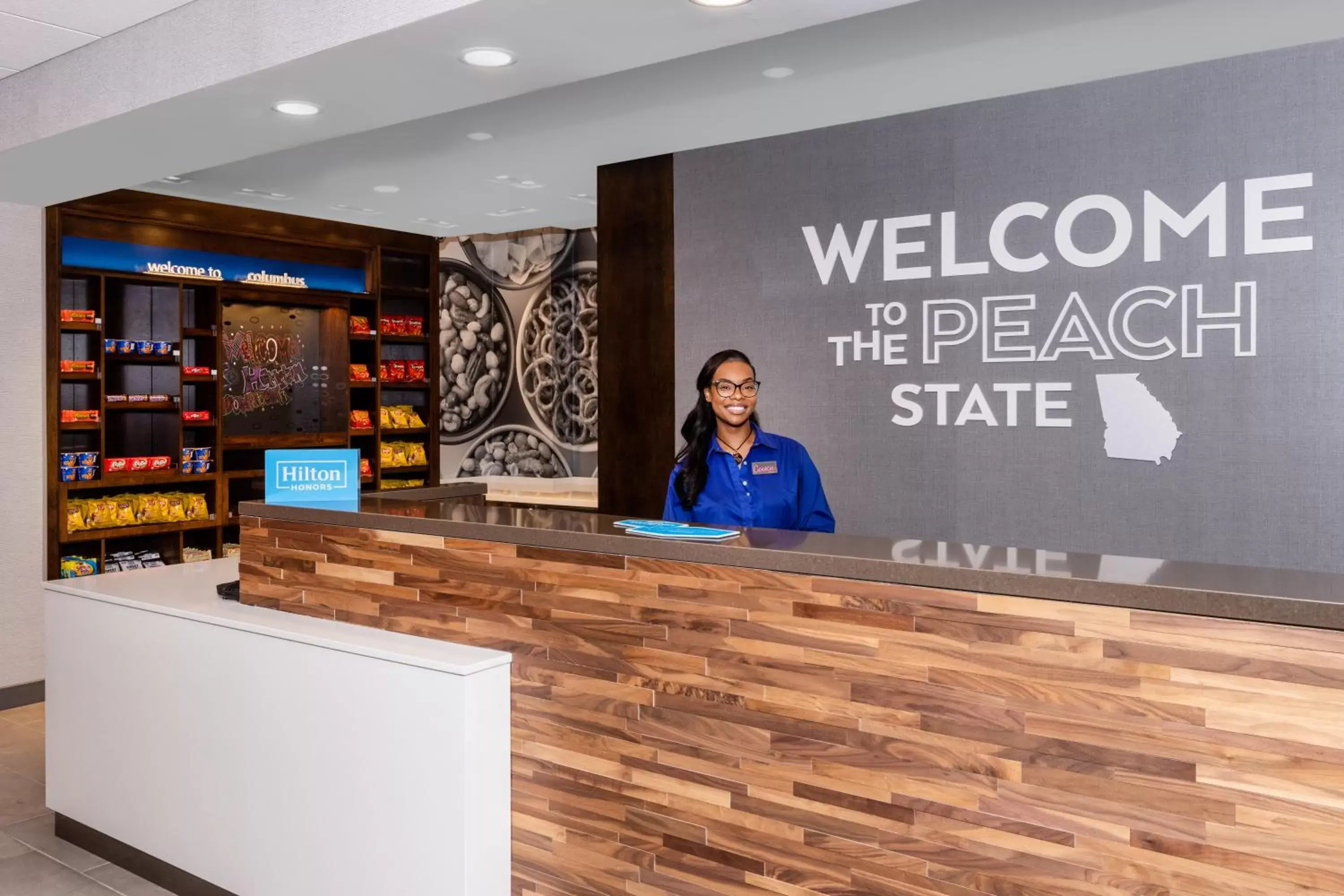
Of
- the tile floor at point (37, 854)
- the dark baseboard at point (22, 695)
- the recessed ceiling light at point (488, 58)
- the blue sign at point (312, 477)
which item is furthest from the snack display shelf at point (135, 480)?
the recessed ceiling light at point (488, 58)

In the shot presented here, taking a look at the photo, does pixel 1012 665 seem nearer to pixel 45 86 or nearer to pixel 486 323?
pixel 45 86

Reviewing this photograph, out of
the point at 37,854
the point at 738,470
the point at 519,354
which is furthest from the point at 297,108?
the point at 519,354

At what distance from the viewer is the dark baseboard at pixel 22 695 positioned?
5.39 meters

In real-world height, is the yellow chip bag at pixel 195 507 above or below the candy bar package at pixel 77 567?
above

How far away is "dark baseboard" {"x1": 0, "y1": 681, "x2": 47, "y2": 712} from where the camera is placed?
→ 17.7 feet

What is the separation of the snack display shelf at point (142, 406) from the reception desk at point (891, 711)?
396 centimetres

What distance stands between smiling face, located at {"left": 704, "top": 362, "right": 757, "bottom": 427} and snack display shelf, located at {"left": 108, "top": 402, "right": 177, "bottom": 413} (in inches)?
173

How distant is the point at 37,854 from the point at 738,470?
115 inches

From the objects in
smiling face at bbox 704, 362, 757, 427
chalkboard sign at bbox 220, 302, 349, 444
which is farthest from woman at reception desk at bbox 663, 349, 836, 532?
chalkboard sign at bbox 220, 302, 349, 444

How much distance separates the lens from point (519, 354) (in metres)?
8.16

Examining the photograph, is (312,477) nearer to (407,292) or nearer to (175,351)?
(175,351)

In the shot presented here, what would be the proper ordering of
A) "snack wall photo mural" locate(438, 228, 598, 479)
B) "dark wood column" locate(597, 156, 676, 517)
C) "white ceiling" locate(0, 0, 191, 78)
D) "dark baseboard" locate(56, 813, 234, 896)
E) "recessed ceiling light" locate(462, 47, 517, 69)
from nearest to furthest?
"recessed ceiling light" locate(462, 47, 517, 69)
"dark baseboard" locate(56, 813, 234, 896)
"white ceiling" locate(0, 0, 191, 78)
"dark wood column" locate(597, 156, 676, 517)
"snack wall photo mural" locate(438, 228, 598, 479)

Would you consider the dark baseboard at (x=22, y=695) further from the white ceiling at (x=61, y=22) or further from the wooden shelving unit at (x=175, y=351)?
the white ceiling at (x=61, y=22)

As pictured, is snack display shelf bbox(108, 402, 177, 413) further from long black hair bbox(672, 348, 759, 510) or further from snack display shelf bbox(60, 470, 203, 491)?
long black hair bbox(672, 348, 759, 510)
